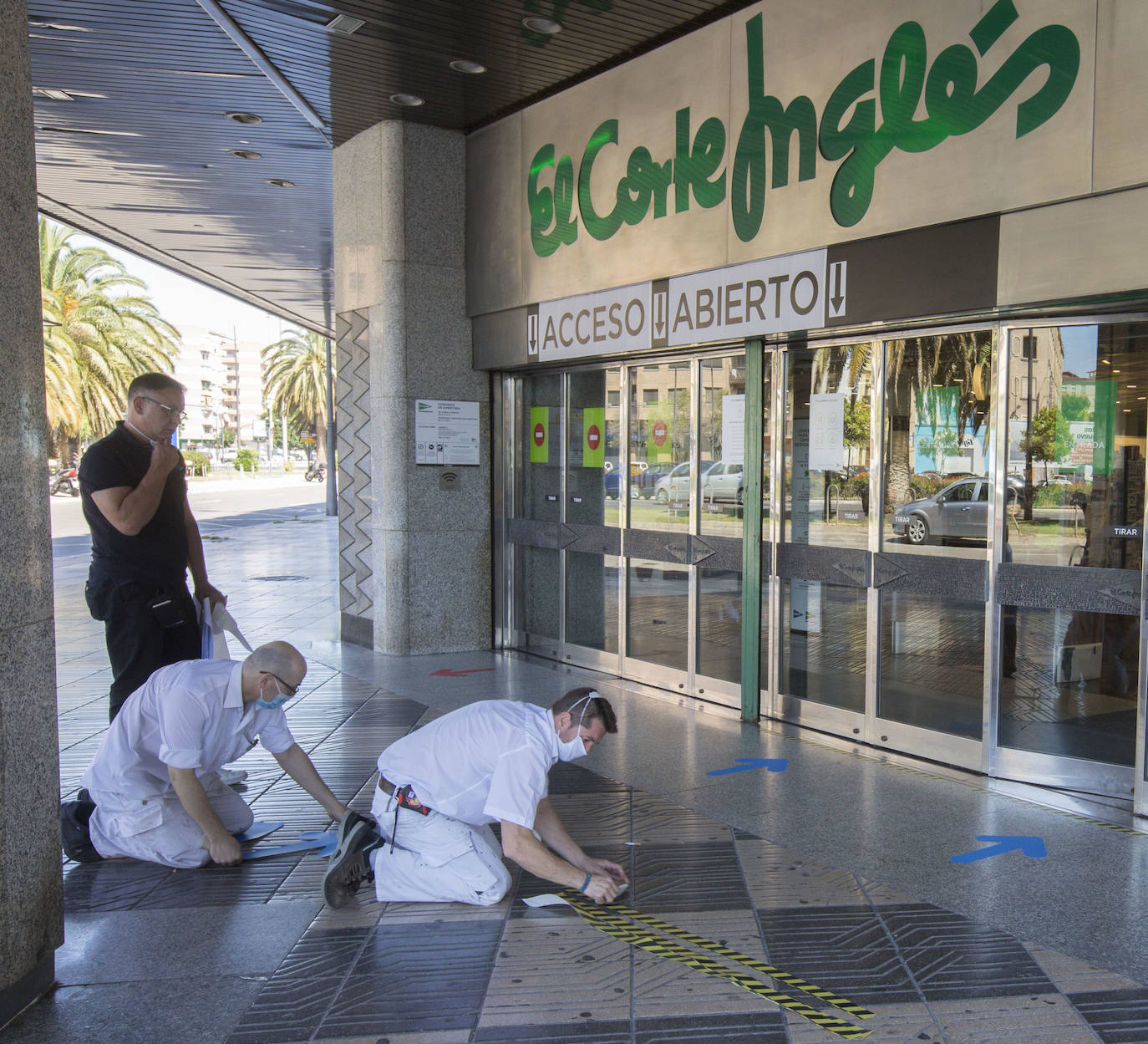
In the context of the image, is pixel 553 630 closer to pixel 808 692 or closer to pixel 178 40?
pixel 808 692

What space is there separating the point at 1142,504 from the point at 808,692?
2.50 metres

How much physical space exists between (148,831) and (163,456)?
5.66 feet

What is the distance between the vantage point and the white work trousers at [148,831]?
4438mm

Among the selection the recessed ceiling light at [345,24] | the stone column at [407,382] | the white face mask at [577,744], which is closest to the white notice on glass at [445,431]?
the stone column at [407,382]

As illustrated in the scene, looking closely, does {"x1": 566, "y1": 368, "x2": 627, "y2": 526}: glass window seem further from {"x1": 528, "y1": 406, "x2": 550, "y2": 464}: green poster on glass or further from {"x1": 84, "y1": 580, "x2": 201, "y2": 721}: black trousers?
{"x1": 84, "y1": 580, "x2": 201, "y2": 721}: black trousers

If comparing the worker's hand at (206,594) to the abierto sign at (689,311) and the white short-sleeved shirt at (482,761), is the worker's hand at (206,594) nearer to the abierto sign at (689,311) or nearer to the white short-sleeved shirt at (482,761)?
the white short-sleeved shirt at (482,761)

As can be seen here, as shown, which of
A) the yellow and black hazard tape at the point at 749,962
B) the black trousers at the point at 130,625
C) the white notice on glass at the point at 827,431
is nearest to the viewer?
the yellow and black hazard tape at the point at 749,962

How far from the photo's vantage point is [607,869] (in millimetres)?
4223

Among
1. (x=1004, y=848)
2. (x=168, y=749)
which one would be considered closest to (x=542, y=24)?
(x=168, y=749)

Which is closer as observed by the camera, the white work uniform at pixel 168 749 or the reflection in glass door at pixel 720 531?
the white work uniform at pixel 168 749

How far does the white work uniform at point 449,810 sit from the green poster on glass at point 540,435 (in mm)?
5191

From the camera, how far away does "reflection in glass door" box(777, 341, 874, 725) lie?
648 cm

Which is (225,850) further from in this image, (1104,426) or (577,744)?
(1104,426)

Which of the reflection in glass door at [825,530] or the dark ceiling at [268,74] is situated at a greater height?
the dark ceiling at [268,74]
